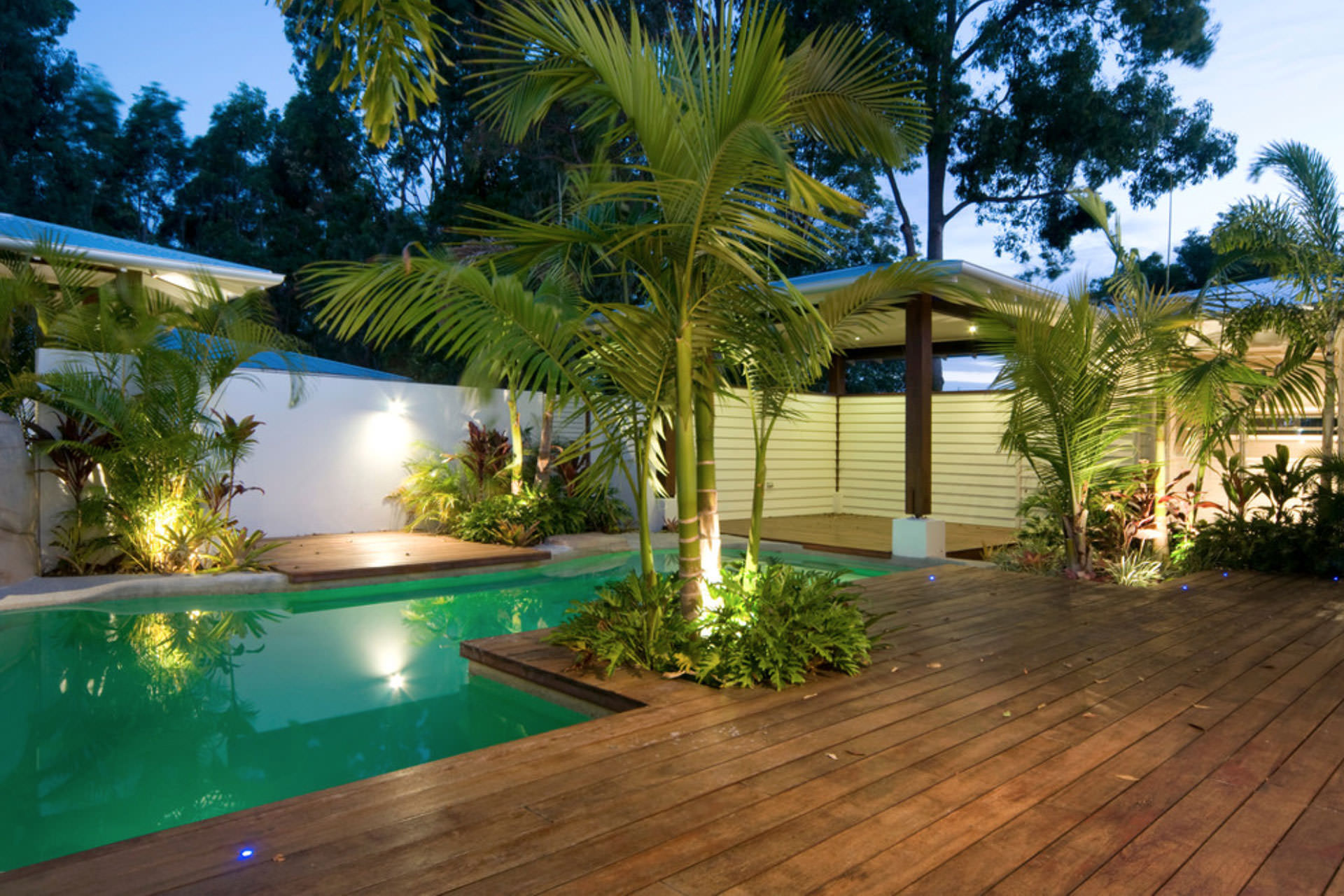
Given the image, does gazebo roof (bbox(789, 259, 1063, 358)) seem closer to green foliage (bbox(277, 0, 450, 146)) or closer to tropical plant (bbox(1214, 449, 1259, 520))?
tropical plant (bbox(1214, 449, 1259, 520))

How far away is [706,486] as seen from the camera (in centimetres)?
397

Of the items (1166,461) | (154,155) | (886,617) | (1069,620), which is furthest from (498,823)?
(154,155)

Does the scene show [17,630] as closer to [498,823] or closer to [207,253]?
[498,823]

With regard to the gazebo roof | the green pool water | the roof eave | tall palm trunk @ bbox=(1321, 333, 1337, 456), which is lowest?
the green pool water

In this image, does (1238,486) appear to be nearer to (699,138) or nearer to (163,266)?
(699,138)

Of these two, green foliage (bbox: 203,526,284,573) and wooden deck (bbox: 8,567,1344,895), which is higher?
green foliage (bbox: 203,526,284,573)

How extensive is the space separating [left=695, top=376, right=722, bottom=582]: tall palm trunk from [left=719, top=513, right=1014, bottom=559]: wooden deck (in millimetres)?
4752

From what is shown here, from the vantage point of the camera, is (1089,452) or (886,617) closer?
(886,617)

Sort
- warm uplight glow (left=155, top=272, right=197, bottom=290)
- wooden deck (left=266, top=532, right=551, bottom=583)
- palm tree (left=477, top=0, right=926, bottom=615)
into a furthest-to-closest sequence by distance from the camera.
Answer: warm uplight glow (left=155, top=272, right=197, bottom=290) → wooden deck (left=266, top=532, right=551, bottom=583) → palm tree (left=477, top=0, right=926, bottom=615)

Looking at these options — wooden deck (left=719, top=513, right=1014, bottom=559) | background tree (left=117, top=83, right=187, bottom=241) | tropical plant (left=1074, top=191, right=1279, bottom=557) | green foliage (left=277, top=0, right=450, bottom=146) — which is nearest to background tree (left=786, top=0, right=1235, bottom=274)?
wooden deck (left=719, top=513, right=1014, bottom=559)

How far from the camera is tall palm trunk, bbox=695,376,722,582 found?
3.95 m

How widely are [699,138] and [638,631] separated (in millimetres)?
2093

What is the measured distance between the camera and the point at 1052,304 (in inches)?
252

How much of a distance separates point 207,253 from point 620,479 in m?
15.0
